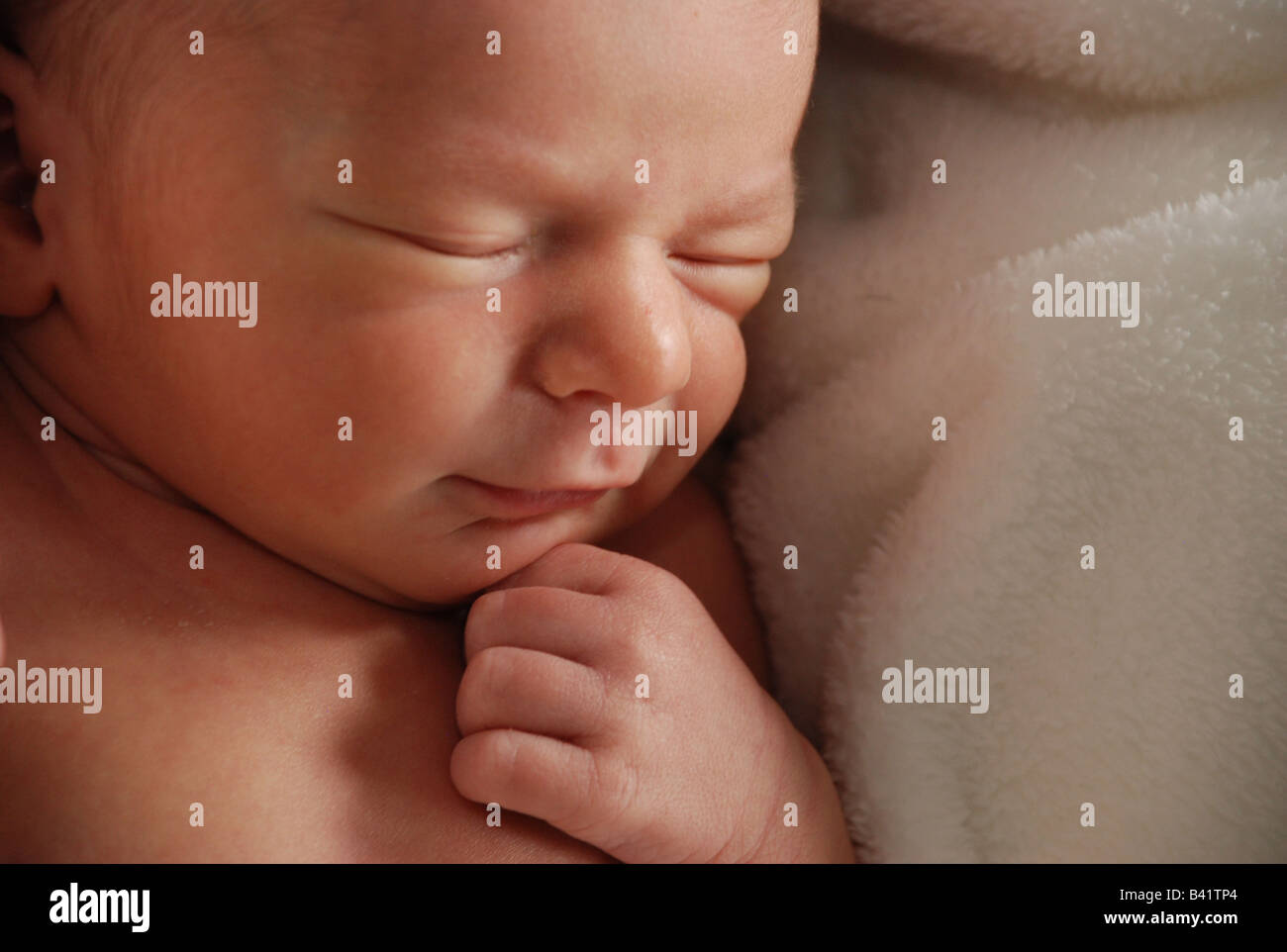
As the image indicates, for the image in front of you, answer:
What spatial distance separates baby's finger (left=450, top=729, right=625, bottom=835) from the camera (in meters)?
1.01

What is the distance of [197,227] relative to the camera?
0.99 meters

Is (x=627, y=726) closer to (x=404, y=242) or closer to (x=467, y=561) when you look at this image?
(x=467, y=561)

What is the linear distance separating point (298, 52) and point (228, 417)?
278 mm

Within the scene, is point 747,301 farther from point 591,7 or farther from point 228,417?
point 228,417

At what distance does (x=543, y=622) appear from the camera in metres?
1.08

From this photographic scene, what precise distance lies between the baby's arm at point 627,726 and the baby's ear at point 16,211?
0.45 m

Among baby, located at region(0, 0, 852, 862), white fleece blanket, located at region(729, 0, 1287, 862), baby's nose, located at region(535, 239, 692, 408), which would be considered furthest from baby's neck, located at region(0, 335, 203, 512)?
white fleece blanket, located at region(729, 0, 1287, 862)

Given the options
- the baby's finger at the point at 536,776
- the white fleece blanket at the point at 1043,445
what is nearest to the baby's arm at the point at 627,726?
the baby's finger at the point at 536,776

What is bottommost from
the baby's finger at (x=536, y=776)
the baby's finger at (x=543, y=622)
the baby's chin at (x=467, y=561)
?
the baby's finger at (x=536, y=776)

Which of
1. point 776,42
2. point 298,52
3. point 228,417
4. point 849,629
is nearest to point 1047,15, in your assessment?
point 776,42

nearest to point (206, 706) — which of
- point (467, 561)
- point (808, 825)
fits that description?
point (467, 561)

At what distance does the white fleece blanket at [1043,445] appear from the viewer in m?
1.13

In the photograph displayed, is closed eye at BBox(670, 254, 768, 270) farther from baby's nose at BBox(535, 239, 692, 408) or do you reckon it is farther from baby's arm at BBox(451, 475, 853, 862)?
baby's arm at BBox(451, 475, 853, 862)

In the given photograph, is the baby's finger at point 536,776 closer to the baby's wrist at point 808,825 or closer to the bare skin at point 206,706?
the bare skin at point 206,706
